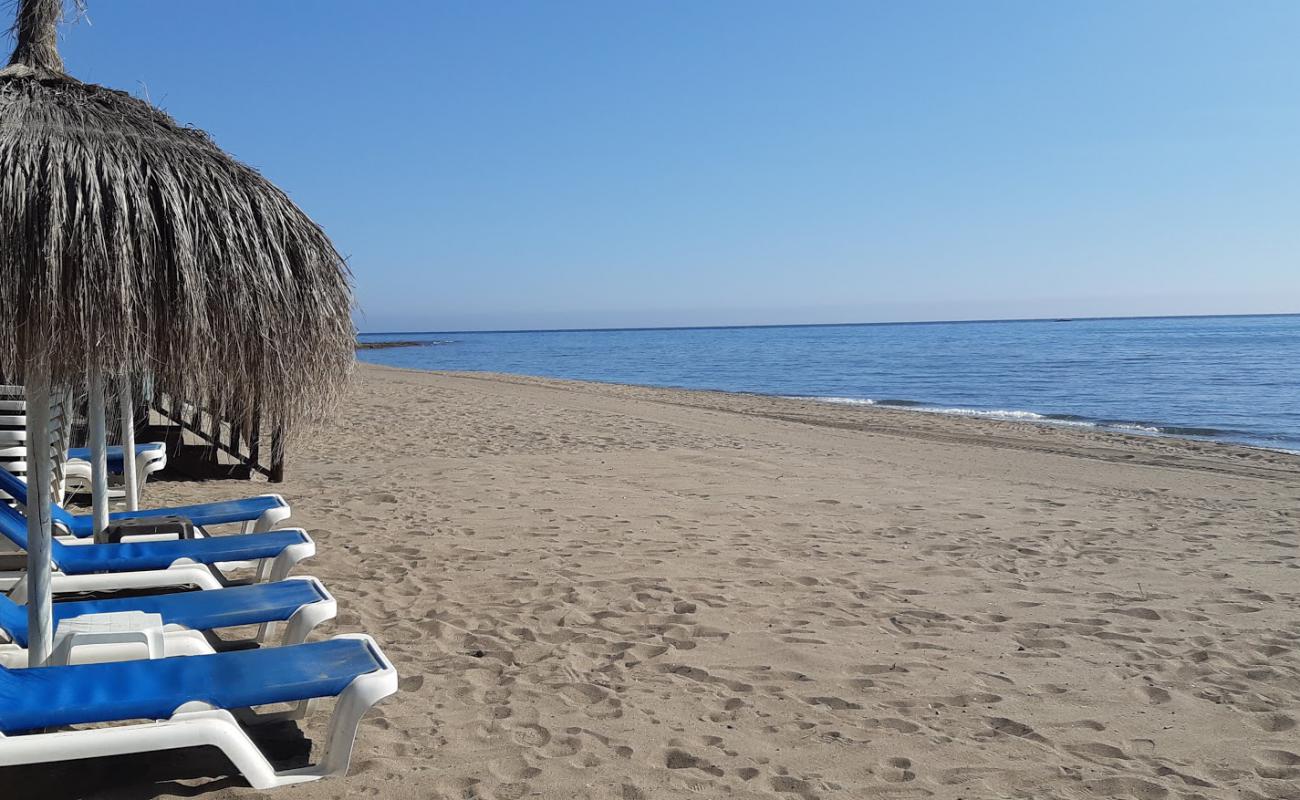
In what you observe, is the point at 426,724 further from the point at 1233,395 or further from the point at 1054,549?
the point at 1233,395

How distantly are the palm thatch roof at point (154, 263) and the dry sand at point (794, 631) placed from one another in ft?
2.21

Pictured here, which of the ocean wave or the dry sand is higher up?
the dry sand

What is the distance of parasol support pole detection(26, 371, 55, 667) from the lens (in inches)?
123

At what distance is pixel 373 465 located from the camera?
10.0m

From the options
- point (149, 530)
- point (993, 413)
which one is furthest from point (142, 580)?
point (993, 413)

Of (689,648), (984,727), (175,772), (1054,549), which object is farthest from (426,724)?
(1054,549)

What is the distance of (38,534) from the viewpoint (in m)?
3.22

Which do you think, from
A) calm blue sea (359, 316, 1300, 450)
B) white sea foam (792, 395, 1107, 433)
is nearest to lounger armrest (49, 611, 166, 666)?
calm blue sea (359, 316, 1300, 450)

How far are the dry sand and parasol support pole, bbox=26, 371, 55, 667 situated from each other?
17.0 inches

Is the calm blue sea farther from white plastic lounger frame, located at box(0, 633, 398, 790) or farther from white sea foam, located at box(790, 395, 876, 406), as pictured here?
white plastic lounger frame, located at box(0, 633, 398, 790)

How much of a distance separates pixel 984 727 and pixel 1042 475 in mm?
8022

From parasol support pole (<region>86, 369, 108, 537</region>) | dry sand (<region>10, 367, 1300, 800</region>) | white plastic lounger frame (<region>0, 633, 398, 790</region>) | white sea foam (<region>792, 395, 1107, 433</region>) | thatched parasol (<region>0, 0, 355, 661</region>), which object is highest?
thatched parasol (<region>0, 0, 355, 661</region>)

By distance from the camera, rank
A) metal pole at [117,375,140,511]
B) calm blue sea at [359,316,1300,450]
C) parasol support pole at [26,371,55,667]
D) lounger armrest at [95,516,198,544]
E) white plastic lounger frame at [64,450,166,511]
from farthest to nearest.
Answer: calm blue sea at [359,316,1300,450], white plastic lounger frame at [64,450,166,511], metal pole at [117,375,140,511], lounger armrest at [95,516,198,544], parasol support pole at [26,371,55,667]

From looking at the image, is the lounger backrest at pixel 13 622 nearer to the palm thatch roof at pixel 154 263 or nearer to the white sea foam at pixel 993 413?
the palm thatch roof at pixel 154 263
